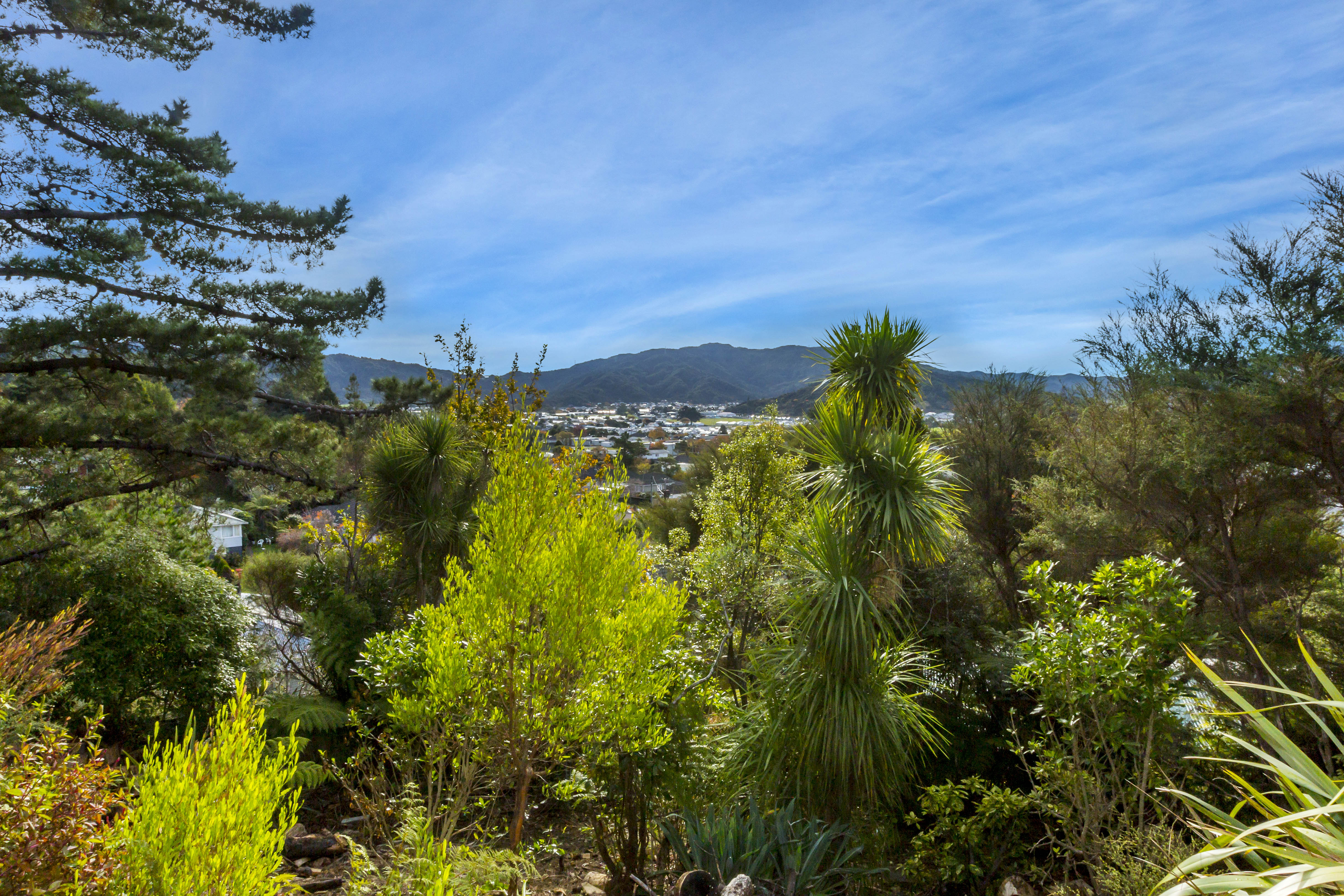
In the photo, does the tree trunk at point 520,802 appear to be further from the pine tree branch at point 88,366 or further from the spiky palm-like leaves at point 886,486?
the pine tree branch at point 88,366

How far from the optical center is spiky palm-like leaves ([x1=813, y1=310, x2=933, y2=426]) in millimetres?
6203

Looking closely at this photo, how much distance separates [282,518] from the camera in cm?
1520

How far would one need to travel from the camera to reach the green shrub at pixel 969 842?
471 cm

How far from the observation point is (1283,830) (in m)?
1.75

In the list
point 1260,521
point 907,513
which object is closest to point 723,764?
point 907,513

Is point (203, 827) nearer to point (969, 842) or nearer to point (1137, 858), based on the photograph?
point (1137, 858)

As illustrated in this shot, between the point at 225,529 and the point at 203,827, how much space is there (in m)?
25.2

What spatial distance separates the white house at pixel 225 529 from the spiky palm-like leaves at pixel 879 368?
371 inches

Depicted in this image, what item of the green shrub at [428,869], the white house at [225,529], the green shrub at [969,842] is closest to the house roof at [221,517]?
the white house at [225,529]

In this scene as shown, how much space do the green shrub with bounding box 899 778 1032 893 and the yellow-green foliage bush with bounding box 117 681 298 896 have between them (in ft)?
14.5

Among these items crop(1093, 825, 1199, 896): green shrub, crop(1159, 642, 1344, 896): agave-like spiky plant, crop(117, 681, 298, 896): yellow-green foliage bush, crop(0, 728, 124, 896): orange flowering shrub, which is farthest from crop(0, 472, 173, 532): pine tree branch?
crop(1093, 825, 1199, 896): green shrub

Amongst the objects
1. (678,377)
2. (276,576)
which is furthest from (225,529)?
(678,377)

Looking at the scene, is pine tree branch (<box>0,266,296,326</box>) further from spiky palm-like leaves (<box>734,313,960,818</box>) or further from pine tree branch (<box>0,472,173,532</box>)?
spiky palm-like leaves (<box>734,313,960,818</box>)

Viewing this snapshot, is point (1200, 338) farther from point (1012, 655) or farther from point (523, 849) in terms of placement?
point (523, 849)
